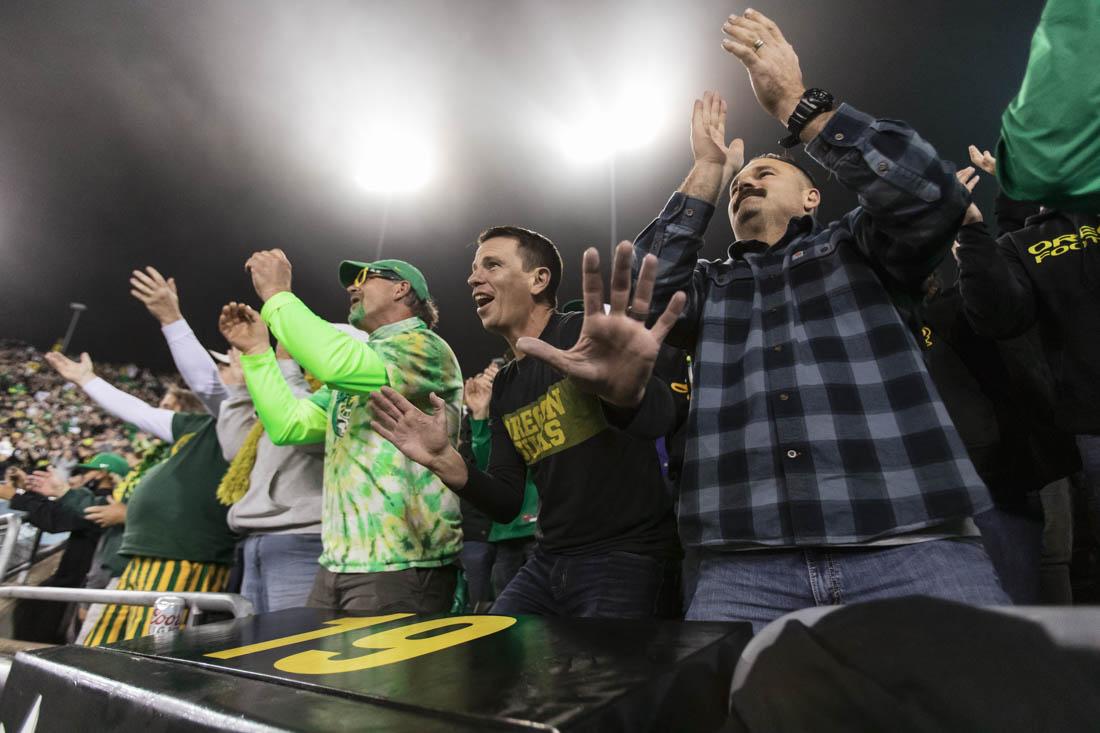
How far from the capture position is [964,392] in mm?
1499

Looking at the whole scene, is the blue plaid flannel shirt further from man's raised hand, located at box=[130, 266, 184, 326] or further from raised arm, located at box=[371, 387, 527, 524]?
man's raised hand, located at box=[130, 266, 184, 326]

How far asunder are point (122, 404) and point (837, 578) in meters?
3.06

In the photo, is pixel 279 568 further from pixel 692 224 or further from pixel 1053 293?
pixel 1053 293

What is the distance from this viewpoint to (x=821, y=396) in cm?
96

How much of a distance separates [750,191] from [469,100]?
2449mm

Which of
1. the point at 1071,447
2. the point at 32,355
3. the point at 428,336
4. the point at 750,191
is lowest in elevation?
the point at 1071,447

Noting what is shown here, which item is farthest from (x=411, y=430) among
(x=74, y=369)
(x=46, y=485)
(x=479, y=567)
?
(x=46, y=485)

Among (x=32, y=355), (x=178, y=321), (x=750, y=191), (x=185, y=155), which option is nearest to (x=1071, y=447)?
(x=750, y=191)

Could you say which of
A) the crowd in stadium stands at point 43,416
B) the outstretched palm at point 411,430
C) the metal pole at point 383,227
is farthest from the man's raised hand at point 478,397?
the crowd in stadium stands at point 43,416

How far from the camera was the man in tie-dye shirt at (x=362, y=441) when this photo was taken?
1.48 meters

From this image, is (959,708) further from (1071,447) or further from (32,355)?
(32,355)

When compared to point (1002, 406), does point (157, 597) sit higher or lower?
lower

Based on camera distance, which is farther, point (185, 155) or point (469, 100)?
point (185, 155)

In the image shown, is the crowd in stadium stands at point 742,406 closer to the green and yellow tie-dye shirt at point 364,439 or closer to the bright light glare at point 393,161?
the green and yellow tie-dye shirt at point 364,439
